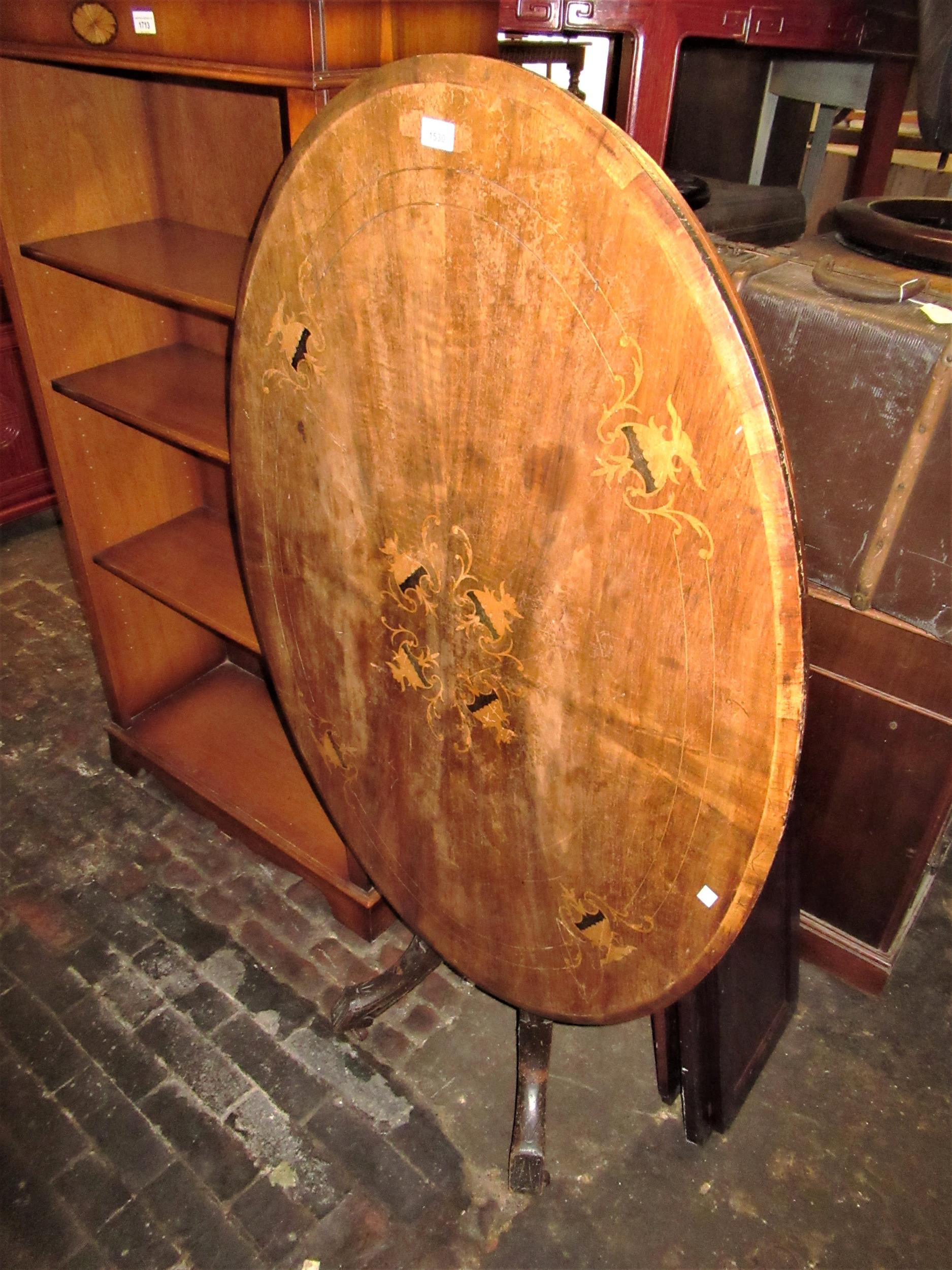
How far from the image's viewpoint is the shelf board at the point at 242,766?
2.04m

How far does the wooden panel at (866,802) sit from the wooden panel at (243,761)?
0.96 meters

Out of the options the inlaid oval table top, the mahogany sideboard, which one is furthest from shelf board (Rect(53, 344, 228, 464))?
the mahogany sideboard

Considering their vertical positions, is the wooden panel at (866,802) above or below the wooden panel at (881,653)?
below

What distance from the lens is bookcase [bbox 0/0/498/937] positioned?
1336 millimetres

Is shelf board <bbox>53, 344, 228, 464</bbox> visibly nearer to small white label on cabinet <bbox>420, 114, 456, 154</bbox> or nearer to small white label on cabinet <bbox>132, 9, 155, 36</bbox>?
small white label on cabinet <bbox>132, 9, 155, 36</bbox>

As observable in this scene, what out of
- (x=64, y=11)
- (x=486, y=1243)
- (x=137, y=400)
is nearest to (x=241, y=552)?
(x=137, y=400)

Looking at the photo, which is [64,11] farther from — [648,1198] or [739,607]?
[648,1198]

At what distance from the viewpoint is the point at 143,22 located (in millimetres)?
1398

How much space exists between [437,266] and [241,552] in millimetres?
737

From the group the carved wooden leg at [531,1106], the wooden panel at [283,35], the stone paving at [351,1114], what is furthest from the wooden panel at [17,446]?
the carved wooden leg at [531,1106]

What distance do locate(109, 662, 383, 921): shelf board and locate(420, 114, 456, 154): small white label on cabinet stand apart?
1477 mm

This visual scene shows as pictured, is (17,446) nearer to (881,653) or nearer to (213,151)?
(213,151)

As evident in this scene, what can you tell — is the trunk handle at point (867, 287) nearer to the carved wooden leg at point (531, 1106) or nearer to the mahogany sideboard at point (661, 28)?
the mahogany sideboard at point (661, 28)

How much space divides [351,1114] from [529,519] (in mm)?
1288
